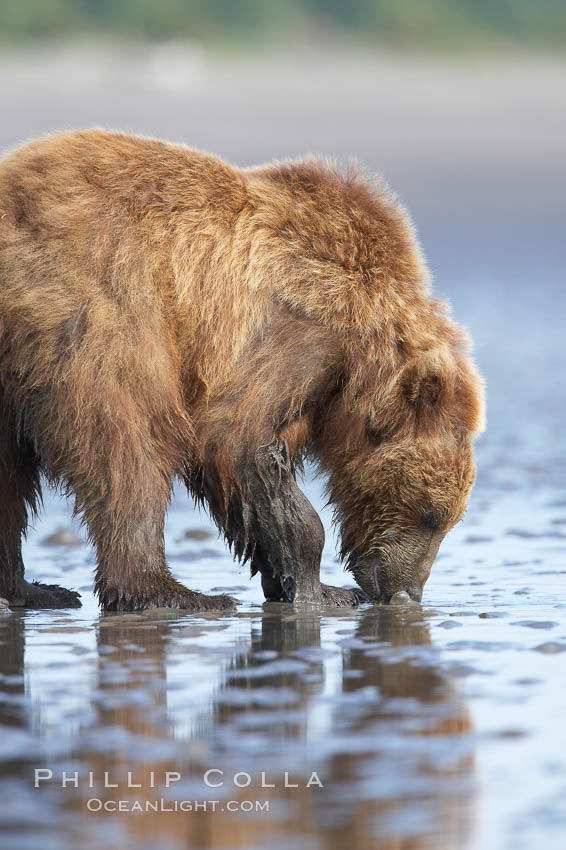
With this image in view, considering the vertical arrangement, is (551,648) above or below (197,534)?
below

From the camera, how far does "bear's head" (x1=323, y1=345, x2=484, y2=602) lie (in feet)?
21.1

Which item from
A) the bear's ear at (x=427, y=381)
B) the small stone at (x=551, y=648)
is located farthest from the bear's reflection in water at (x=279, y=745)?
the bear's ear at (x=427, y=381)

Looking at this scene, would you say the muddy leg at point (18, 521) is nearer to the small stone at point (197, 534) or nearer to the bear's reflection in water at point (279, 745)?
the bear's reflection in water at point (279, 745)

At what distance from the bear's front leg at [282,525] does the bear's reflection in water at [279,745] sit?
1.22 meters

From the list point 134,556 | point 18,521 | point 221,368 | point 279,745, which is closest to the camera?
point 279,745

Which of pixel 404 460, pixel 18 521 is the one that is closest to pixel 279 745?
pixel 404 460

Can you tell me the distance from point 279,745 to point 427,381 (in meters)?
3.08

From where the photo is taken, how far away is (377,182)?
7.02 meters

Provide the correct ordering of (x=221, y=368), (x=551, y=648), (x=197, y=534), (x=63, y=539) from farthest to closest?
(x=197, y=534) → (x=63, y=539) → (x=221, y=368) → (x=551, y=648)

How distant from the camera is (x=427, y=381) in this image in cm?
643

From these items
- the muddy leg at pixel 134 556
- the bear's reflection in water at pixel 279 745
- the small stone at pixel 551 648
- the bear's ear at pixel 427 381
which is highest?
the bear's ear at pixel 427 381

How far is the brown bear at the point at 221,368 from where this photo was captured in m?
5.93

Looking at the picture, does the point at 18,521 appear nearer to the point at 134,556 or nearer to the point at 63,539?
the point at 134,556

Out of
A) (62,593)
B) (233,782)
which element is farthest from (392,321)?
(233,782)
